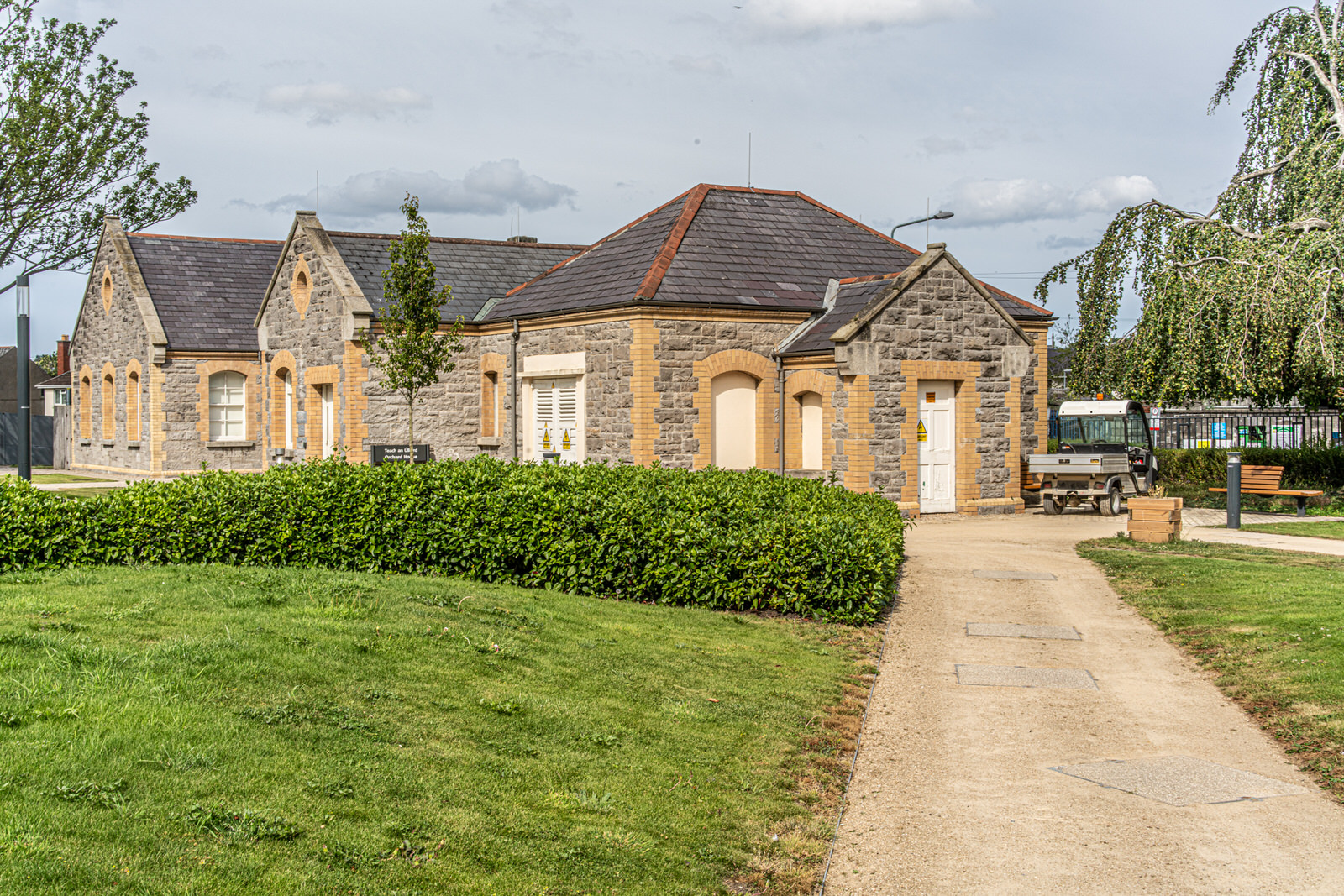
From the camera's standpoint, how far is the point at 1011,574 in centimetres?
Answer: 1468

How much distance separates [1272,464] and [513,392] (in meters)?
18.5

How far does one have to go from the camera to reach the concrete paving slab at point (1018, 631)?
11117mm

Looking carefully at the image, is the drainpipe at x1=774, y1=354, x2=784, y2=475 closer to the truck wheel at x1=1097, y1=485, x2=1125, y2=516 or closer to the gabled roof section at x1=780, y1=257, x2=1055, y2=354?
the gabled roof section at x1=780, y1=257, x2=1055, y2=354

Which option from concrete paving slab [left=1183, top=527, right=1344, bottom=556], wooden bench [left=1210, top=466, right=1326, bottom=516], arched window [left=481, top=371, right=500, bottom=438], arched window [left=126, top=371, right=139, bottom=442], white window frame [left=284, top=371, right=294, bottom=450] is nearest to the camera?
concrete paving slab [left=1183, top=527, right=1344, bottom=556]

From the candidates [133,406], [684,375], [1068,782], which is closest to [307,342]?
[133,406]

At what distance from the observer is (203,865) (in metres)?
4.37

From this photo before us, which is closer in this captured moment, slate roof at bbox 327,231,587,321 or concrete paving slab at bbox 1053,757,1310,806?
concrete paving slab at bbox 1053,757,1310,806

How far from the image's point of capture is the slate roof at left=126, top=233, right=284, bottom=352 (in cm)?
3169

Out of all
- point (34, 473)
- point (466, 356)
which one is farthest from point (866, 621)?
point (34, 473)

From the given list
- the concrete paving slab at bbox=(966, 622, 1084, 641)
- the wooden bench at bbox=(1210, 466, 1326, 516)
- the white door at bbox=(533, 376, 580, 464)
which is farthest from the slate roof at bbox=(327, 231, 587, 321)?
the wooden bench at bbox=(1210, 466, 1326, 516)

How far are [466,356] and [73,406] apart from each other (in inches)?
763

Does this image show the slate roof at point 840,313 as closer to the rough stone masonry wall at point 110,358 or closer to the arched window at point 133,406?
the rough stone masonry wall at point 110,358

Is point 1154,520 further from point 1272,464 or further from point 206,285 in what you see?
point 206,285

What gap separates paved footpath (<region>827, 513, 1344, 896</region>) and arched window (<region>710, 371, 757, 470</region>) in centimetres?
1014
